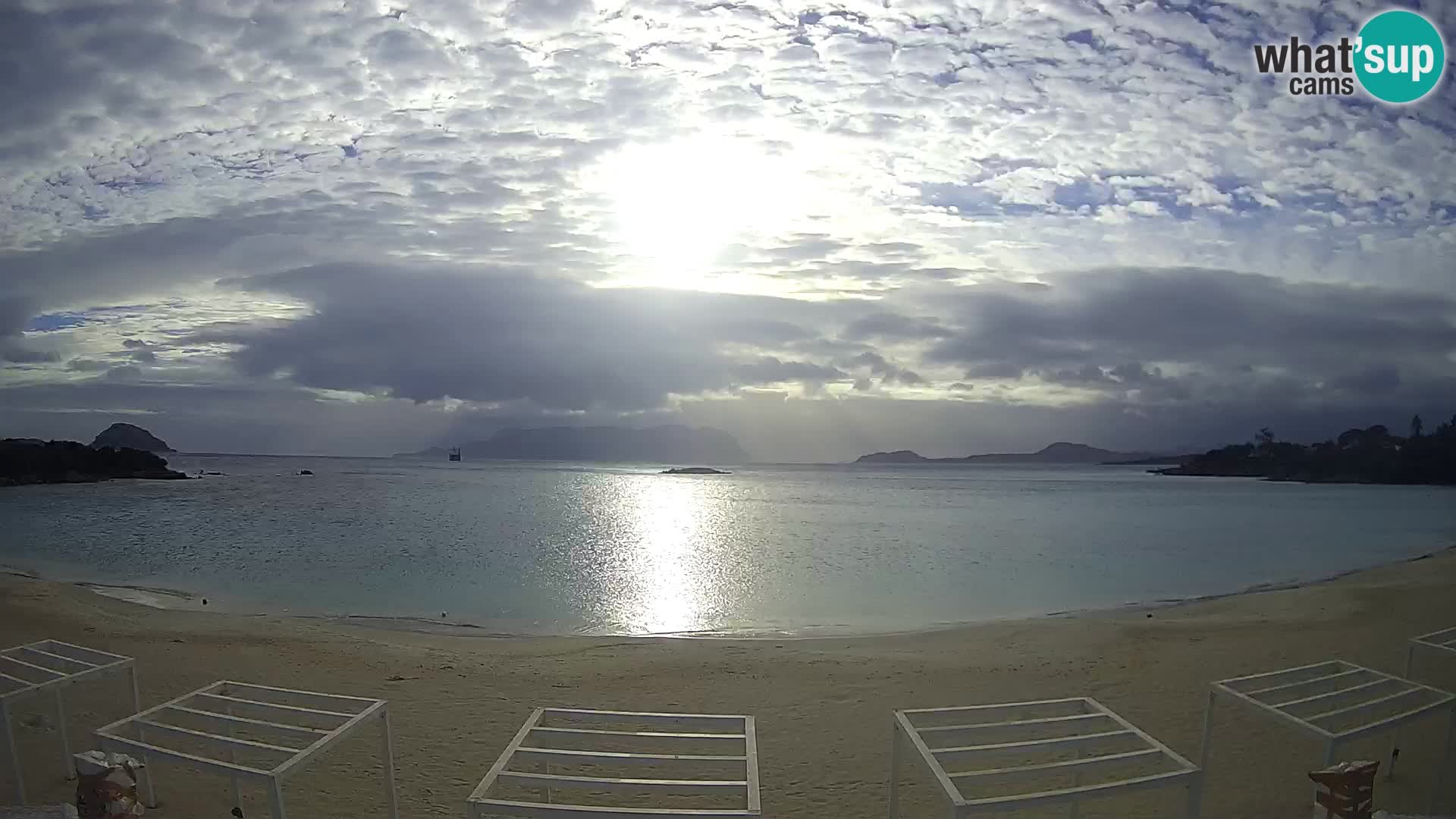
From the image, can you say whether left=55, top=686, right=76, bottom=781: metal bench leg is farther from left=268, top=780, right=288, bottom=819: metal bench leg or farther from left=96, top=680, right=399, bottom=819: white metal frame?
left=268, top=780, right=288, bottom=819: metal bench leg

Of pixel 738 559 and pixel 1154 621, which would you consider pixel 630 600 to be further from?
pixel 1154 621

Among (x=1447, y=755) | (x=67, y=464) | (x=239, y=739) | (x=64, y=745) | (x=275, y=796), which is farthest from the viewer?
(x=67, y=464)

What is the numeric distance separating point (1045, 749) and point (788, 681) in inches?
222

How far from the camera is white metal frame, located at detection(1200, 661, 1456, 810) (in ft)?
14.4

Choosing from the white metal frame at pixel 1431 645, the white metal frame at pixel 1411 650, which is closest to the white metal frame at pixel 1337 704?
the white metal frame at pixel 1411 650

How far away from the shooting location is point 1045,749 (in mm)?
3918

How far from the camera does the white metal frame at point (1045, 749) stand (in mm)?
3492

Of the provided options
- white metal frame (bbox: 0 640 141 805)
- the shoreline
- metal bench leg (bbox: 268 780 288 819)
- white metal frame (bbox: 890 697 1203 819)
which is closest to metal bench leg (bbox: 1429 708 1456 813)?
white metal frame (bbox: 890 697 1203 819)

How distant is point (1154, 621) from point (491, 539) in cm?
2376

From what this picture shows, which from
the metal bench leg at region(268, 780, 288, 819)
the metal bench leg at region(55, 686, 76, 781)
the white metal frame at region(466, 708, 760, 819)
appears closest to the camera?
the white metal frame at region(466, 708, 760, 819)

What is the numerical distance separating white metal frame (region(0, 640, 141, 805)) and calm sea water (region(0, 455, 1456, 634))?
27.9 ft

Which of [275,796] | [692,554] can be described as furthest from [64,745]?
[692,554]

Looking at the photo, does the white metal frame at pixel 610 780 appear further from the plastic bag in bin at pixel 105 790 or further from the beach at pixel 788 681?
the plastic bag in bin at pixel 105 790

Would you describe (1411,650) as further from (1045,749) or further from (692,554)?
(692,554)
